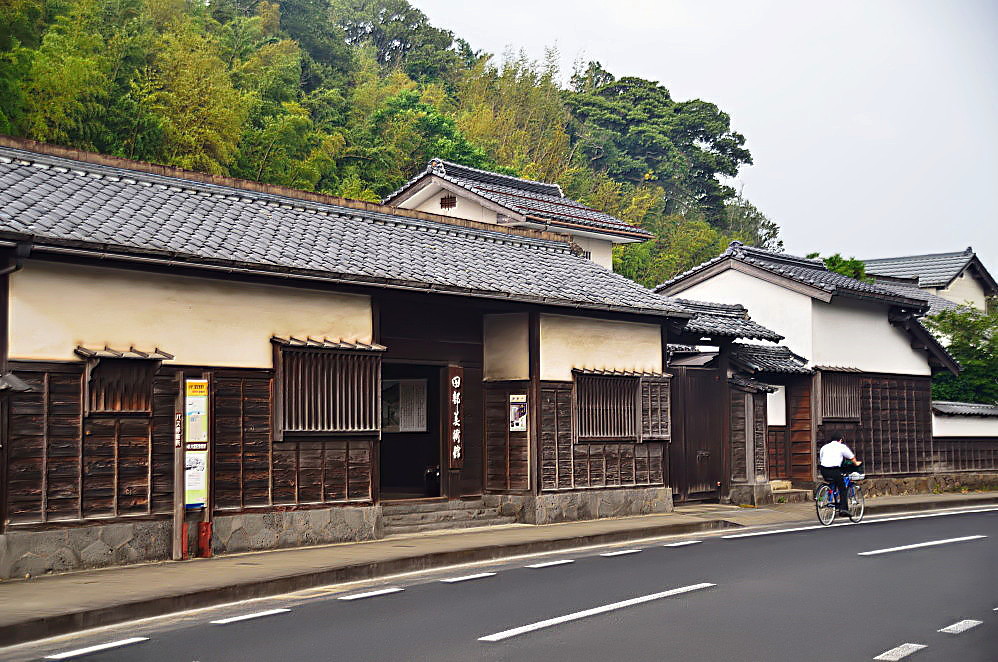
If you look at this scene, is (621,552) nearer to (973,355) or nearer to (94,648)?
(94,648)

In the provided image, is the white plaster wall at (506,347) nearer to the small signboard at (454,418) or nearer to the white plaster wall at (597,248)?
the small signboard at (454,418)

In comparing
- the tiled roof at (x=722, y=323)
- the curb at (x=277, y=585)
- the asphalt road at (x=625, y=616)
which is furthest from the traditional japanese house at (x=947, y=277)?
the asphalt road at (x=625, y=616)

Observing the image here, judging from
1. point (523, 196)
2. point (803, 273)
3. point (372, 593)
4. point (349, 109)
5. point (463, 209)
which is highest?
point (349, 109)

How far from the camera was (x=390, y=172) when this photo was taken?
42062 mm

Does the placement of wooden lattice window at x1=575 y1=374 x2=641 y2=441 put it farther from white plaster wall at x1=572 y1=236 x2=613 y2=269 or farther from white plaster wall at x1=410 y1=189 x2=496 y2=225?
white plaster wall at x1=572 y1=236 x2=613 y2=269

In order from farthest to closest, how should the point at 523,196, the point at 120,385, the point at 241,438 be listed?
1. the point at 523,196
2. the point at 241,438
3. the point at 120,385

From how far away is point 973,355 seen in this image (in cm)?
3416

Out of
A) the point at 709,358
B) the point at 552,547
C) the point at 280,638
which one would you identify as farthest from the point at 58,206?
the point at 709,358

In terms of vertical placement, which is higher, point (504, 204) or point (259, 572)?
point (504, 204)

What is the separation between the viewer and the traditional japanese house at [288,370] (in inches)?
495

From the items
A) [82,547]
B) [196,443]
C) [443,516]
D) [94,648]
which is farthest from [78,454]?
[443,516]

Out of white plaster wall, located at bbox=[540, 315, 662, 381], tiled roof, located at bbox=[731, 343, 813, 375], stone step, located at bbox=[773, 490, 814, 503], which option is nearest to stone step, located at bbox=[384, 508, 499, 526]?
white plaster wall, located at bbox=[540, 315, 662, 381]

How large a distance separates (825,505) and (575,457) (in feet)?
15.6

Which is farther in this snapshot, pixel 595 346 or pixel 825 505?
pixel 595 346
